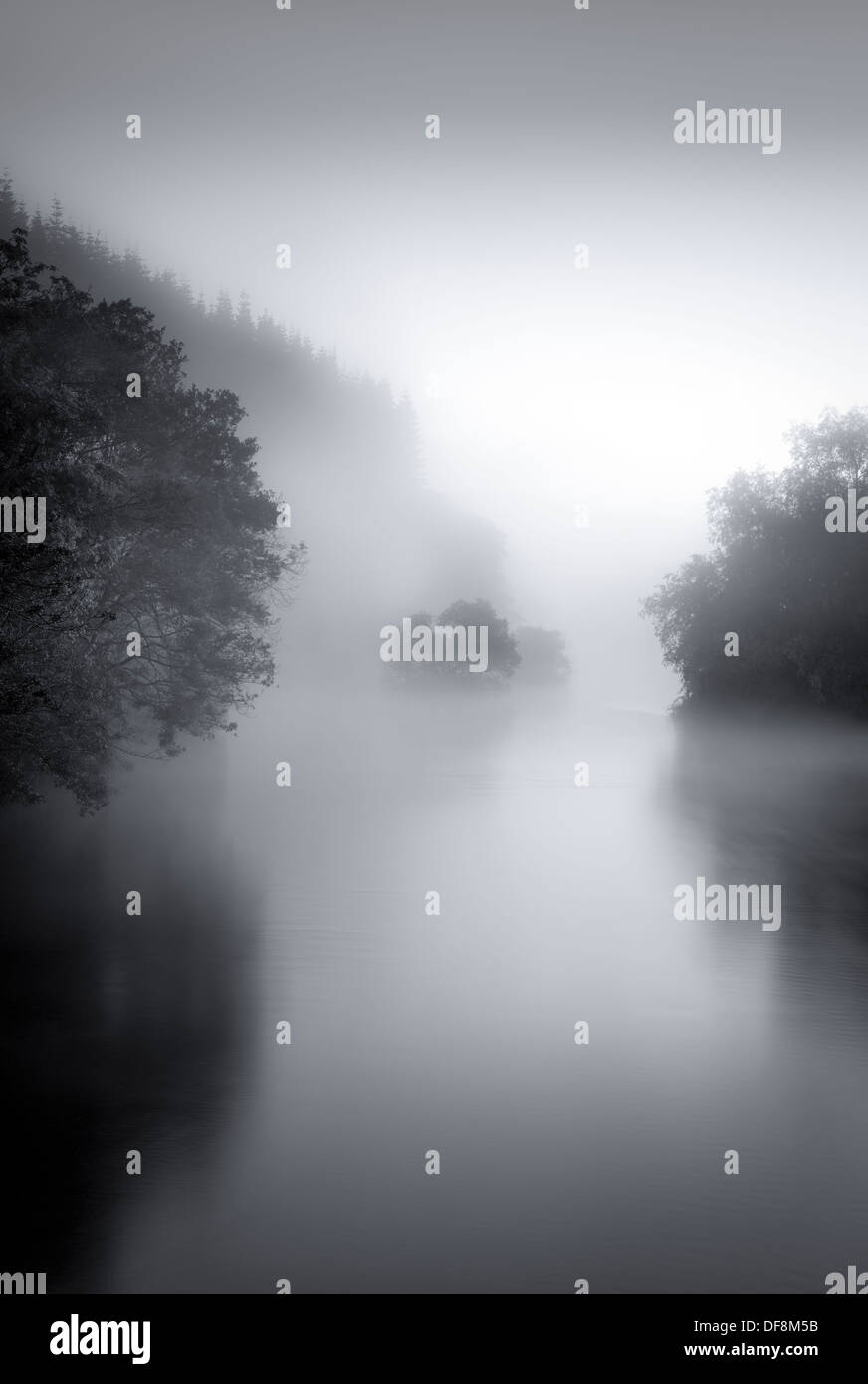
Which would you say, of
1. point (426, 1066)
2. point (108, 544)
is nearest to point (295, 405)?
point (108, 544)

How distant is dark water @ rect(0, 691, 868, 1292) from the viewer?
9.16 m

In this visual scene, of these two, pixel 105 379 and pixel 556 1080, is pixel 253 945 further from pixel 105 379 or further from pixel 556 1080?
pixel 105 379

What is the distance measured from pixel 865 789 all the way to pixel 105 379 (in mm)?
30495

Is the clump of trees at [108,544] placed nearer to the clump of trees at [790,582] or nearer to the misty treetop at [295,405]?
the clump of trees at [790,582]

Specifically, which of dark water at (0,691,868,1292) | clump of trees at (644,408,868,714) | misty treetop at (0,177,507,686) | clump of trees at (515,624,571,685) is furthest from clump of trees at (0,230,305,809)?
clump of trees at (515,624,571,685)

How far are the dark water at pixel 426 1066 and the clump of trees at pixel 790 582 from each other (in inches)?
1663

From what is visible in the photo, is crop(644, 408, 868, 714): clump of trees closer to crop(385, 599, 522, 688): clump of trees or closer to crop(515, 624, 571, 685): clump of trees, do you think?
crop(385, 599, 522, 688): clump of trees

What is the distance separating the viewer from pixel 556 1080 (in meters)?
13.2

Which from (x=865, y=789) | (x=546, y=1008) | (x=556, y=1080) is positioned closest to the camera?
(x=556, y=1080)

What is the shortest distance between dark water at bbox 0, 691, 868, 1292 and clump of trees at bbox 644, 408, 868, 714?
42.2 meters

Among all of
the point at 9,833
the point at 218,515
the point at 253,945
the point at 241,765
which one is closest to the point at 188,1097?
the point at 253,945

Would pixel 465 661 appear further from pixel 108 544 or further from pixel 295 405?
pixel 108 544

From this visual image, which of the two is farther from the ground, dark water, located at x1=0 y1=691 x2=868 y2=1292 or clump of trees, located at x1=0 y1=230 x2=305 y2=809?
clump of trees, located at x1=0 y1=230 x2=305 y2=809
